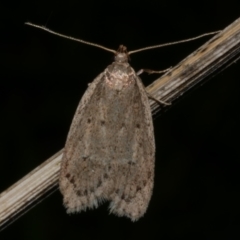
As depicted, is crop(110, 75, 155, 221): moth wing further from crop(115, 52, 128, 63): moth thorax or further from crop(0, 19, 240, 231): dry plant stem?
crop(0, 19, 240, 231): dry plant stem

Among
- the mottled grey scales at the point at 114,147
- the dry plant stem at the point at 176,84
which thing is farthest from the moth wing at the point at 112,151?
the dry plant stem at the point at 176,84

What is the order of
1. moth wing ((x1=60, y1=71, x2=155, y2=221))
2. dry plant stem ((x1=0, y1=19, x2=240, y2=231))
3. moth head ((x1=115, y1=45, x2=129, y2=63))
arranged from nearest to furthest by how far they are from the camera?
1. dry plant stem ((x1=0, y1=19, x2=240, y2=231))
2. moth wing ((x1=60, y1=71, x2=155, y2=221))
3. moth head ((x1=115, y1=45, x2=129, y2=63))

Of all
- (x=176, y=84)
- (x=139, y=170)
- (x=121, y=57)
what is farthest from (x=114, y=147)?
(x=176, y=84)

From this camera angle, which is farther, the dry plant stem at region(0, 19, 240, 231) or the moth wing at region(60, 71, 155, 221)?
the moth wing at region(60, 71, 155, 221)

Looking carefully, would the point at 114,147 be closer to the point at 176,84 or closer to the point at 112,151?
the point at 112,151

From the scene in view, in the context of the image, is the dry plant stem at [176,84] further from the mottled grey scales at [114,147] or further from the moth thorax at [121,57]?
the moth thorax at [121,57]

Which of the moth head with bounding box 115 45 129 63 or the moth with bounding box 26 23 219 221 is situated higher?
the moth head with bounding box 115 45 129 63

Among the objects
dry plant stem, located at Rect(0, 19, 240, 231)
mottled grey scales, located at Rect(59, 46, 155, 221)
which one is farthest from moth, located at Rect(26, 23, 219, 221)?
dry plant stem, located at Rect(0, 19, 240, 231)
